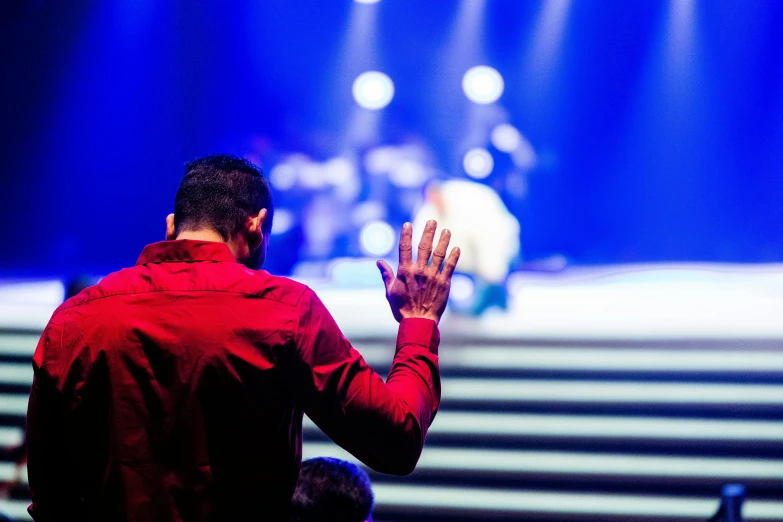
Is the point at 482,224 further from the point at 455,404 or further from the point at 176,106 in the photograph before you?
the point at 176,106

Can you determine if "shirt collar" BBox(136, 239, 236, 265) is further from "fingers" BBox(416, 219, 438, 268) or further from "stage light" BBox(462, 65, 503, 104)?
"stage light" BBox(462, 65, 503, 104)

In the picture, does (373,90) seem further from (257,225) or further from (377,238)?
(257,225)

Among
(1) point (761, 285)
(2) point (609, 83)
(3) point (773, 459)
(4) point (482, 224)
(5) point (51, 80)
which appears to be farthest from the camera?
(2) point (609, 83)

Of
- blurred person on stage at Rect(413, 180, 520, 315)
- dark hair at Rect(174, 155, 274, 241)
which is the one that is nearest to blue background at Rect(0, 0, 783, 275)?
blurred person on stage at Rect(413, 180, 520, 315)

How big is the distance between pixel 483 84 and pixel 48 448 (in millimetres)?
4739

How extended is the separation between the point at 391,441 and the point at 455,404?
8.55ft

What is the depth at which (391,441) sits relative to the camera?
963 millimetres

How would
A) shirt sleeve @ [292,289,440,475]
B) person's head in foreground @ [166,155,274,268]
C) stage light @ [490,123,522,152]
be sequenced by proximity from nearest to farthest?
shirt sleeve @ [292,289,440,475] < person's head in foreground @ [166,155,274,268] < stage light @ [490,123,522,152]

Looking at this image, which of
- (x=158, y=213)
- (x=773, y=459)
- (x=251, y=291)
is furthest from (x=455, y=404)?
(x=158, y=213)

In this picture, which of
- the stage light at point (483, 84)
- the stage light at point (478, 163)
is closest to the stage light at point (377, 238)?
the stage light at point (478, 163)

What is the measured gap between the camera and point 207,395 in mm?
958

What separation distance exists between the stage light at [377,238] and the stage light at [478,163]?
85cm

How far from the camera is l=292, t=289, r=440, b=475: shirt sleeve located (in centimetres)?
95

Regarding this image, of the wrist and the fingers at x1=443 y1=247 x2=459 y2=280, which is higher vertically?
the fingers at x1=443 y1=247 x2=459 y2=280
